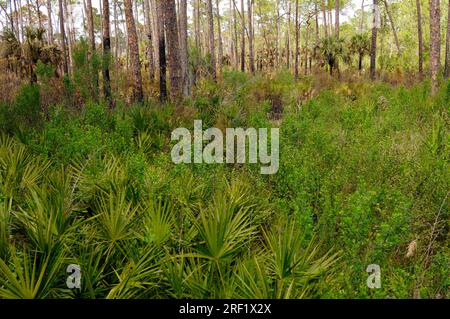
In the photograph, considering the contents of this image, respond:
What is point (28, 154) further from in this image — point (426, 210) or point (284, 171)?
point (426, 210)

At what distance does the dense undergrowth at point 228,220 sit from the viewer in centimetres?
294

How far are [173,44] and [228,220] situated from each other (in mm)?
8600

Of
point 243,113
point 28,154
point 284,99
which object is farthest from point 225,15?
point 28,154

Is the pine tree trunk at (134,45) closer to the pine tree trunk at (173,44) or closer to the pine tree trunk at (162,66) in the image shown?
the pine tree trunk at (162,66)

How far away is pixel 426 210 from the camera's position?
4266mm

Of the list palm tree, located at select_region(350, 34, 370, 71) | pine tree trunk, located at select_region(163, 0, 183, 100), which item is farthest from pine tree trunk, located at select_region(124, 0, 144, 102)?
palm tree, located at select_region(350, 34, 370, 71)

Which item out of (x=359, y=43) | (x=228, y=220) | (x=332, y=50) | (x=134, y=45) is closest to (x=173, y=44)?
(x=134, y=45)

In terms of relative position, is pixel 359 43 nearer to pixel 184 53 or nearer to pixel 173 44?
pixel 184 53

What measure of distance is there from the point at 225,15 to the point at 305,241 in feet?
224

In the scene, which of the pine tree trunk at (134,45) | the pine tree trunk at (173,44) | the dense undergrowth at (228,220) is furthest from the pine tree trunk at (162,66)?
the dense undergrowth at (228,220)

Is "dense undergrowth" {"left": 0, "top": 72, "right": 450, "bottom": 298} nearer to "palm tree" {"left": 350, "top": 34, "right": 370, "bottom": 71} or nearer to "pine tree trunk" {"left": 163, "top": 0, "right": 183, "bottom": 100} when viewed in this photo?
"pine tree trunk" {"left": 163, "top": 0, "right": 183, "bottom": 100}

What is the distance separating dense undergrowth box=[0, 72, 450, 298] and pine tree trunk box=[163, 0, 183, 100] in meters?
4.32

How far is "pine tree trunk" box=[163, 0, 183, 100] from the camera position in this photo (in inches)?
433

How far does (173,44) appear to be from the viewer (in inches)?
436
